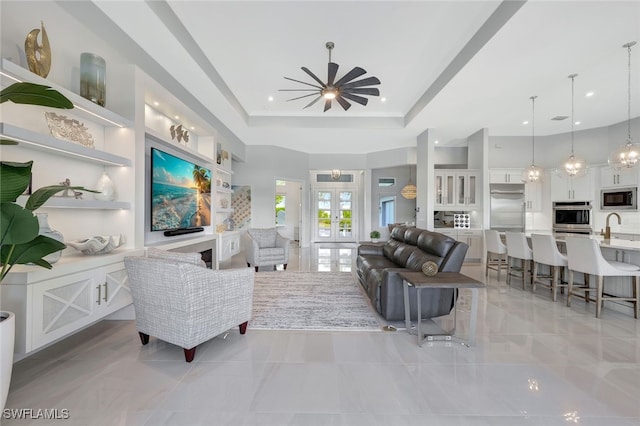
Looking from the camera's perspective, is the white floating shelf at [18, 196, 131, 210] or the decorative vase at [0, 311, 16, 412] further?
the white floating shelf at [18, 196, 131, 210]

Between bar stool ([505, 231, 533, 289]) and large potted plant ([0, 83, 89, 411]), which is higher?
large potted plant ([0, 83, 89, 411])

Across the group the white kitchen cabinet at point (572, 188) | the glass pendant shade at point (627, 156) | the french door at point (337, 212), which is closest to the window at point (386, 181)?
the french door at point (337, 212)

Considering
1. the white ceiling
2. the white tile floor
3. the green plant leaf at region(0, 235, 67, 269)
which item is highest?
the white ceiling

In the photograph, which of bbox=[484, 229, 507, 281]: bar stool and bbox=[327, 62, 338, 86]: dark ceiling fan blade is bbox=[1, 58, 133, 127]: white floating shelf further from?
bbox=[484, 229, 507, 281]: bar stool

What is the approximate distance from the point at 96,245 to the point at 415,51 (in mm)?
4485

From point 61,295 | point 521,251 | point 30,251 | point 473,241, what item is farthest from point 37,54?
point 473,241

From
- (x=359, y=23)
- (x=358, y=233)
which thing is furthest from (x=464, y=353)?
(x=358, y=233)

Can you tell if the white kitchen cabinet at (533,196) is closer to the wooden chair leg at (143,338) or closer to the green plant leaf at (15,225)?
the wooden chair leg at (143,338)

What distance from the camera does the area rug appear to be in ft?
9.16

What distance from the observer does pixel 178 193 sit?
3898 mm

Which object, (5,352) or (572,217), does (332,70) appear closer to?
(5,352)

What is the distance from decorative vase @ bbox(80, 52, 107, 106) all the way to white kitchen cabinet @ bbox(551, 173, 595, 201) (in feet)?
29.0

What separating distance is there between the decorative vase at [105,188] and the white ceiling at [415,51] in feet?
4.42

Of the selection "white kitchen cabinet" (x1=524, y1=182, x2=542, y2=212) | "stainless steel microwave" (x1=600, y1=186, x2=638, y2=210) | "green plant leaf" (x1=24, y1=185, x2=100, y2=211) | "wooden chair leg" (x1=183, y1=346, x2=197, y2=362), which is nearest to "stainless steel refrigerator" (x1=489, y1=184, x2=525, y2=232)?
"white kitchen cabinet" (x1=524, y1=182, x2=542, y2=212)
